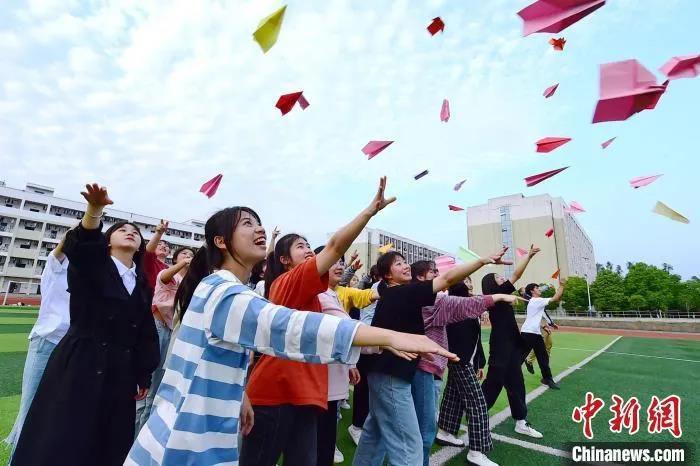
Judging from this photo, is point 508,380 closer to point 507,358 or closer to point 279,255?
point 507,358

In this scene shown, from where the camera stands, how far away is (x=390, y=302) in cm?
266

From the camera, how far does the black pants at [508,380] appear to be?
4.36 metres

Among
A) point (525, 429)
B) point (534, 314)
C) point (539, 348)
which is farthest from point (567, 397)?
point (525, 429)

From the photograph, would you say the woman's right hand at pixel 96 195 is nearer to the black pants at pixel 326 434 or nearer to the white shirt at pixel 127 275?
the white shirt at pixel 127 275

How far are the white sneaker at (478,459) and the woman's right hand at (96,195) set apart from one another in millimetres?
3493

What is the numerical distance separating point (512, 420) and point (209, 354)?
4669 mm

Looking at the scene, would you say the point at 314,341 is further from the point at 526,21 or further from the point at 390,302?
the point at 526,21

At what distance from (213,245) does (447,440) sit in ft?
11.5

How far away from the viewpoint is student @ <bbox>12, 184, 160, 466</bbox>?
1706 mm

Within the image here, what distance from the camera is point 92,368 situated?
75.5 inches

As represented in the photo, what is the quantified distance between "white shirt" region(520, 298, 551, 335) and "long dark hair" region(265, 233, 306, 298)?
517cm

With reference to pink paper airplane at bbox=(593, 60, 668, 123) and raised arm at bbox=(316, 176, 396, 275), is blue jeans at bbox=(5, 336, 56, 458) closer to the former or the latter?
raised arm at bbox=(316, 176, 396, 275)

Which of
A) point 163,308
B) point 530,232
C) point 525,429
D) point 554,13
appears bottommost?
point 525,429

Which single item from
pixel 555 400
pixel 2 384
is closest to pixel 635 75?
pixel 555 400
